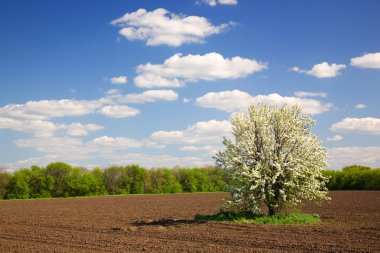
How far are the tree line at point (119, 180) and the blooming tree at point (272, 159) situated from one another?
47.6m

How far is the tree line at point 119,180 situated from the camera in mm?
68188

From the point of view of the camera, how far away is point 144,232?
911 inches

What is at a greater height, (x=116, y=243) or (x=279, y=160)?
(x=279, y=160)

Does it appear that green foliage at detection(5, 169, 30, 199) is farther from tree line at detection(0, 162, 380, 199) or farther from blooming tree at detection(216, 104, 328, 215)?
blooming tree at detection(216, 104, 328, 215)

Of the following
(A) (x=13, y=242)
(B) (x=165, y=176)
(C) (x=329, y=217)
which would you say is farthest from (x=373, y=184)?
(A) (x=13, y=242)

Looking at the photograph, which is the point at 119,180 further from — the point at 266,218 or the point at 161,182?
the point at 266,218

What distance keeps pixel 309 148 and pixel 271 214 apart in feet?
15.9

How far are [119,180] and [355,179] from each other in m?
44.2

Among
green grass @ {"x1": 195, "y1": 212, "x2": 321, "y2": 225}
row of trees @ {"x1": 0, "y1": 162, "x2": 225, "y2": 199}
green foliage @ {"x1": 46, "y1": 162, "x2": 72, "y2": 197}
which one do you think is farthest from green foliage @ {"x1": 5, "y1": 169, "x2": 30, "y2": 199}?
green grass @ {"x1": 195, "y1": 212, "x2": 321, "y2": 225}

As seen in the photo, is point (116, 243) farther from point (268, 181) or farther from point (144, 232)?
point (268, 181)

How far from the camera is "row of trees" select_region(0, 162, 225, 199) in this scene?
6775cm

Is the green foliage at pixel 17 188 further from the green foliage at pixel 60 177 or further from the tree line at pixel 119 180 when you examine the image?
the green foliage at pixel 60 177

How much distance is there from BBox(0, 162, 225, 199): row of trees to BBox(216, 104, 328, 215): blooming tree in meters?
49.7

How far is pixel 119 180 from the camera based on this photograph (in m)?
76.6
